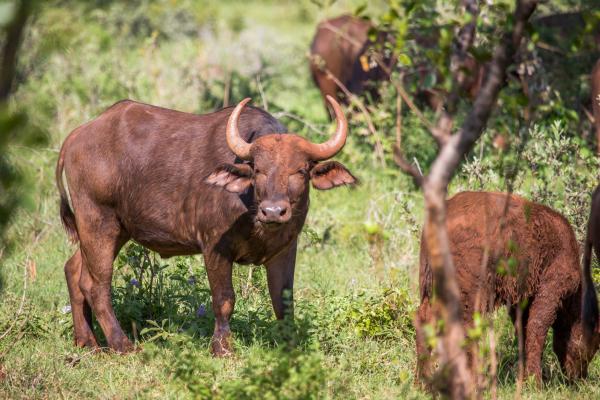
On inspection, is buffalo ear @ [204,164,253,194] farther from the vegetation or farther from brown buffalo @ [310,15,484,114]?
brown buffalo @ [310,15,484,114]

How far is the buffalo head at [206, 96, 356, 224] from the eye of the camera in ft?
19.6

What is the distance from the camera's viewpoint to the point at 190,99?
1179 cm

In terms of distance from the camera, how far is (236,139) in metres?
6.22

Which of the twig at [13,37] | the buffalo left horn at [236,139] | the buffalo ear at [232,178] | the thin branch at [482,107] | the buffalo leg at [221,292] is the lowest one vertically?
the buffalo leg at [221,292]

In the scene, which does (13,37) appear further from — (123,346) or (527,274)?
(123,346)

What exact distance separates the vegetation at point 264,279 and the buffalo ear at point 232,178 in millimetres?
890

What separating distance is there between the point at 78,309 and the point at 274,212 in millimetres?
1820

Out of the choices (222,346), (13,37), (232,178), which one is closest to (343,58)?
(232,178)

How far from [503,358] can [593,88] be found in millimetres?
3395

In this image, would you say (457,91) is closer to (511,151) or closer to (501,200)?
(501,200)

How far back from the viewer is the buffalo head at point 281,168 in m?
5.97

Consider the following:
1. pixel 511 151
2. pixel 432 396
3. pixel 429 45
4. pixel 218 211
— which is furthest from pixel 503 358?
pixel 429 45

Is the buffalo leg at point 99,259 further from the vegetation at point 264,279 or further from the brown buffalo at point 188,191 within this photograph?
the vegetation at point 264,279

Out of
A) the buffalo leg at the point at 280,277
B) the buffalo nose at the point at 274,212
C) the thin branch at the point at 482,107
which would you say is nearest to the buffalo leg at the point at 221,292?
the buffalo leg at the point at 280,277
